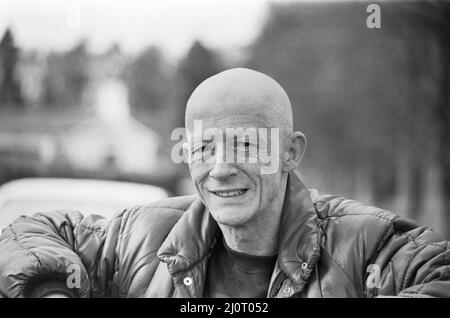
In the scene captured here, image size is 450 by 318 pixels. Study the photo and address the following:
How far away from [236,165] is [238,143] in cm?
8

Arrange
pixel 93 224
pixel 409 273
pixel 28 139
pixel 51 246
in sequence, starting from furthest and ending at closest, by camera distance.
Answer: pixel 28 139 → pixel 93 224 → pixel 51 246 → pixel 409 273

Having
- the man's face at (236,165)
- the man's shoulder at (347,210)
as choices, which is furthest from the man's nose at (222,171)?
the man's shoulder at (347,210)

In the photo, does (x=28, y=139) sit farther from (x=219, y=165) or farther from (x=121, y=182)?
(x=219, y=165)

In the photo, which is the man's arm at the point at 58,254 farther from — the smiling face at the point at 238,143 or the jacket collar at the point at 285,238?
the smiling face at the point at 238,143

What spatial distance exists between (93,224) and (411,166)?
4.69 feet

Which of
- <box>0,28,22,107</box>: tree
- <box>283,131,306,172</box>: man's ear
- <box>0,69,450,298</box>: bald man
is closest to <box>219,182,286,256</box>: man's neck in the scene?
<box>0,69,450,298</box>: bald man

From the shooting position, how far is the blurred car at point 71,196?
288 cm

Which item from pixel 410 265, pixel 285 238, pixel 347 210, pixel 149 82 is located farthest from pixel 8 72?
pixel 410 265

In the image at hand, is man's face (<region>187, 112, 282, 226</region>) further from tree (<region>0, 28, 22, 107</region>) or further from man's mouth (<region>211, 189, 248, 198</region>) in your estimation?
tree (<region>0, 28, 22, 107</region>)

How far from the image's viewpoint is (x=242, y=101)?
2438 mm

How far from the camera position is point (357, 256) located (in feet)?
7.95

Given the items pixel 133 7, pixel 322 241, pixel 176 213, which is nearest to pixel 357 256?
pixel 322 241

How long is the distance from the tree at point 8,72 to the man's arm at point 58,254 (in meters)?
0.55

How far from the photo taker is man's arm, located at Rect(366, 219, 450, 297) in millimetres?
2361
